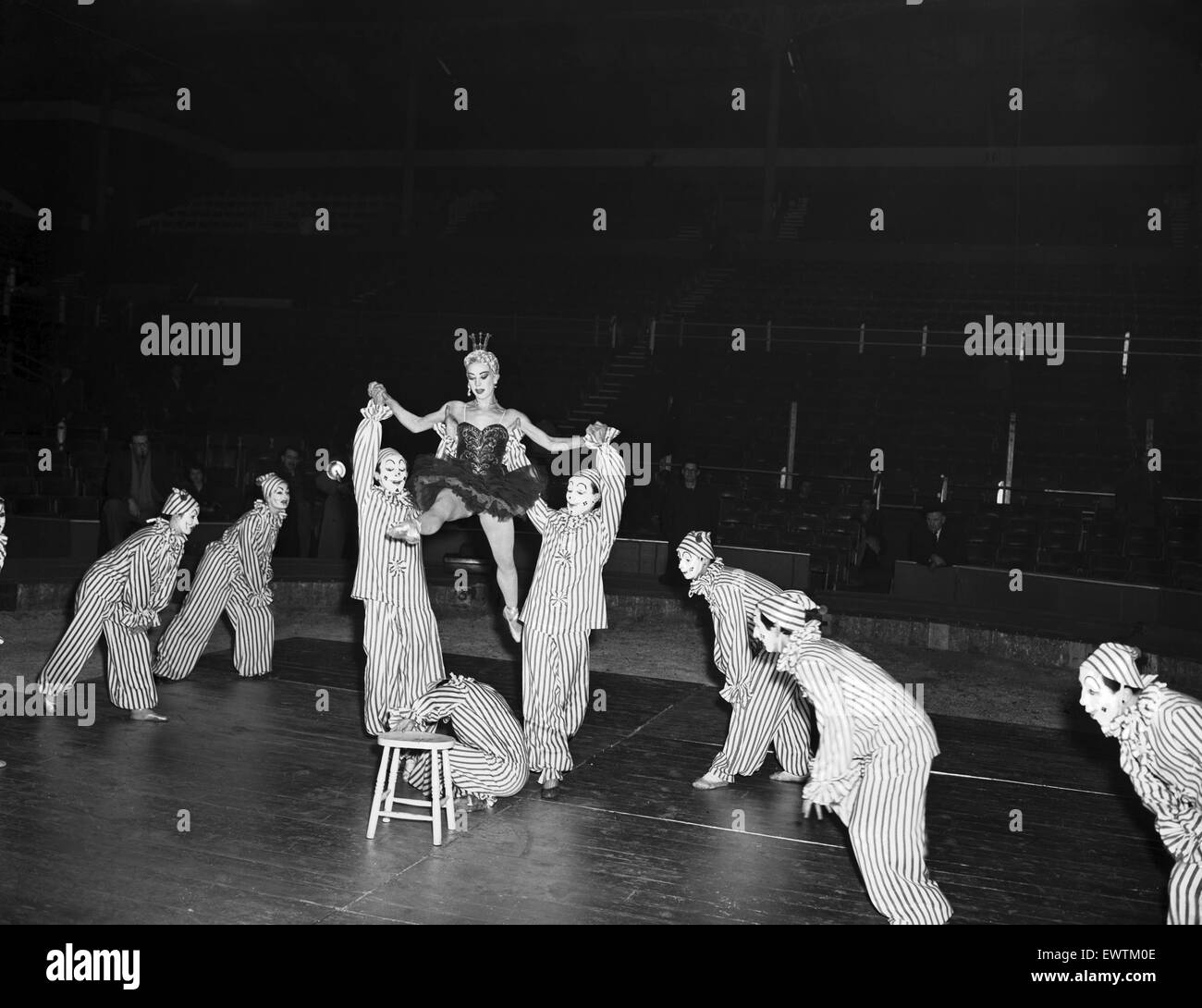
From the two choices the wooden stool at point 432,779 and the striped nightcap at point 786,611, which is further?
the wooden stool at point 432,779

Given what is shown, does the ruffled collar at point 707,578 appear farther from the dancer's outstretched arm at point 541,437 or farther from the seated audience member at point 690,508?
the seated audience member at point 690,508

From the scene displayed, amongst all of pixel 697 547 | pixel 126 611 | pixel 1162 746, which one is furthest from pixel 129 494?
pixel 1162 746

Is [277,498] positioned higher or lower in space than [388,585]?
higher

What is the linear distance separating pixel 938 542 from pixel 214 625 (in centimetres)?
648

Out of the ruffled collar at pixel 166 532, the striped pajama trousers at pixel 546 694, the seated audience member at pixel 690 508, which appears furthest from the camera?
the seated audience member at pixel 690 508

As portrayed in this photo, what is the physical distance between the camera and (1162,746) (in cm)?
421

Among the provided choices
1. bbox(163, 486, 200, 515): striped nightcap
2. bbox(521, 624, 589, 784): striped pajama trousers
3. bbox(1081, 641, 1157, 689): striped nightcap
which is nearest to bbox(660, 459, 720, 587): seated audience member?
bbox(521, 624, 589, 784): striped pajama trousers

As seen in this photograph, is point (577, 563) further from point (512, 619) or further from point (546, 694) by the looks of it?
point (512, 619)

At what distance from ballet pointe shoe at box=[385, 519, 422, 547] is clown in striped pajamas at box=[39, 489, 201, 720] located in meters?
1.62

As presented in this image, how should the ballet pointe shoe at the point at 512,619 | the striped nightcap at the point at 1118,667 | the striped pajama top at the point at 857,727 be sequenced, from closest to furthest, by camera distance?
the striped nightcap at the point at 1118,667 < the striped pajama top at the point at 857,727 < the ballet pointe shoe at the point at 512,619

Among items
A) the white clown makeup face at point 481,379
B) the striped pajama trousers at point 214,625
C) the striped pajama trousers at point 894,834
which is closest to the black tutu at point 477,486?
the white clown makeup face at point 481,379

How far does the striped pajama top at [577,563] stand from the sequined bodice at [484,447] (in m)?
1.10

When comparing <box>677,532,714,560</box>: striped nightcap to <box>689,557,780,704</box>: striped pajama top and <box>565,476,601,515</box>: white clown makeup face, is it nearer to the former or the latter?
<box>689,557,780,704</box>: striped pajama top

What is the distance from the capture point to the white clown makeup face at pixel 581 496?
6617 mm
